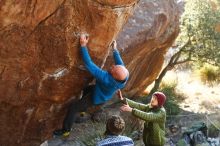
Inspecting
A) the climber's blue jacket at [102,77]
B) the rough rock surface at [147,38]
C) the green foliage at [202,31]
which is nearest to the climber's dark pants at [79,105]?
the climber's blue jacket at [102,77]

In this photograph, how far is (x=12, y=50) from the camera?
8086mm

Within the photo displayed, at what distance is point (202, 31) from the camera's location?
1831 cm

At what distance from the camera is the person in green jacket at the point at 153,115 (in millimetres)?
8219

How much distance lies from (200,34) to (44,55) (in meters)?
11.3

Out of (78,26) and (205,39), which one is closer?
(78,26)

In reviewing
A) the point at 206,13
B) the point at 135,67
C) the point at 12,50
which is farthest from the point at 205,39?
the point at 12,50

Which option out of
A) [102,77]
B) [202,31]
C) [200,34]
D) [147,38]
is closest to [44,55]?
[102,77]

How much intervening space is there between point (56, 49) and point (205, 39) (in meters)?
11.3

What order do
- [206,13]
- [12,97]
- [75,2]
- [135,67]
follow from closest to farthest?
[75,2] < [12,97] < [135,67] < [206,13]

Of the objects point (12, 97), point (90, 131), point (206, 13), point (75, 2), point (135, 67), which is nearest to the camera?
point (75, 2)

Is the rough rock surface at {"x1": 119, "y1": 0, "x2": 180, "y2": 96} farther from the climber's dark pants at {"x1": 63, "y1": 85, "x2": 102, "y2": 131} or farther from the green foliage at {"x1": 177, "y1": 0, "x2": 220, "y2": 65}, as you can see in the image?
the climber's dark pants at {"x1": 63, "y1": 85, "x2": 102, "y2": 131}

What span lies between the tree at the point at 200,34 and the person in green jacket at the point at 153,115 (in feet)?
29.1

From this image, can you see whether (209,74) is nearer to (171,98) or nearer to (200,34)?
(200,34)

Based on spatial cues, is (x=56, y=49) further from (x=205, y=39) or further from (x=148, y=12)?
(x=205, y=39)
